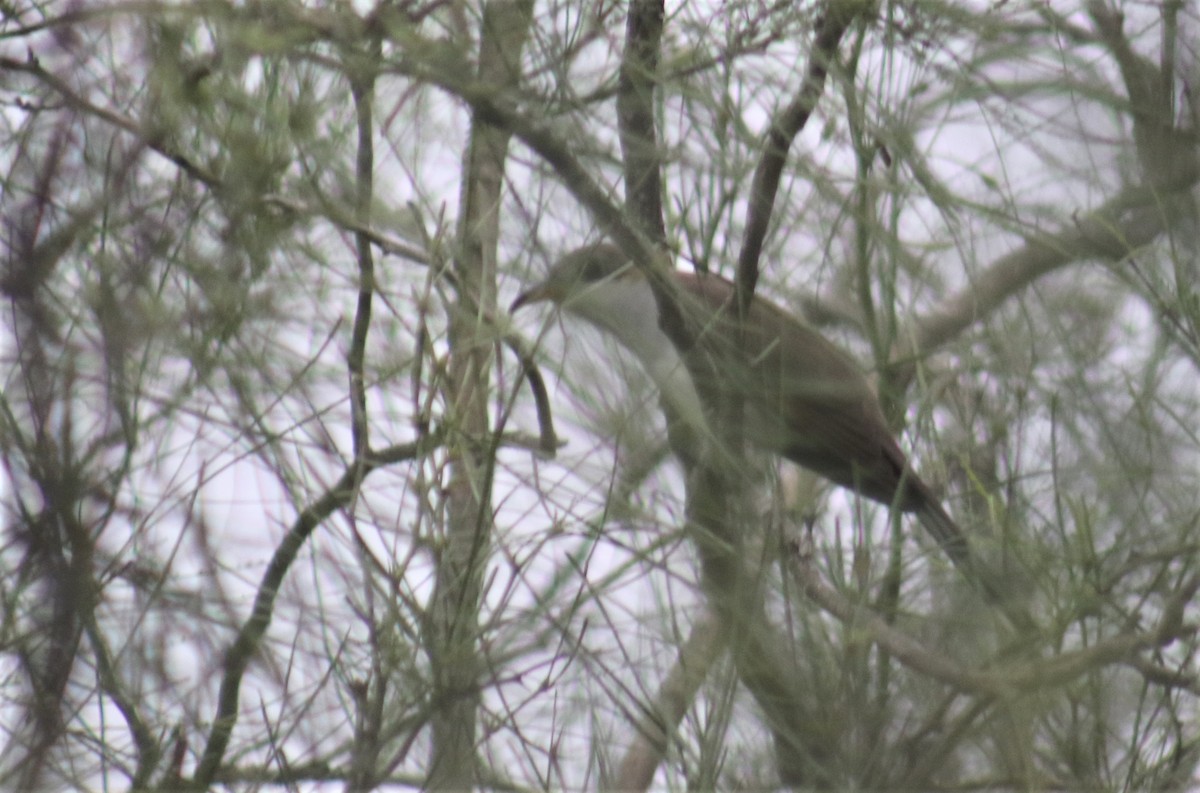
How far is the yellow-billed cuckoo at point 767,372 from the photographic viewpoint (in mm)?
1829

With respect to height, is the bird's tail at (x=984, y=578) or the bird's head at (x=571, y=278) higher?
the bird's head at (x=571, y=278)

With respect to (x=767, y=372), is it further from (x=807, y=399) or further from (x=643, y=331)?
(x=807, y=399)

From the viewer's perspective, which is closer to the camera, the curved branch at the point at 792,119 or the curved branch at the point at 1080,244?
the curved branch at the point at 792,119

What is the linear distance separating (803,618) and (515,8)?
750 mm

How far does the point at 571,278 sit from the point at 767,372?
0.92ft

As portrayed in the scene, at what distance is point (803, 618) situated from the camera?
67.4 inches

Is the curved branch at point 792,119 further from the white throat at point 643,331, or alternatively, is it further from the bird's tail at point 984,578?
the bird's tail at point 984,578

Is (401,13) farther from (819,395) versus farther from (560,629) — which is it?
(819,395)

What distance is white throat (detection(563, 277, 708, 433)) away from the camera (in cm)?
192

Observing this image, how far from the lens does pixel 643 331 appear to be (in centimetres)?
209

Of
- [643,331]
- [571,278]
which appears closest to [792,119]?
[571,278]

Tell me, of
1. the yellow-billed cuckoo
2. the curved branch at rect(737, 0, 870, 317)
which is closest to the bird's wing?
the yellow-billed cuckoo

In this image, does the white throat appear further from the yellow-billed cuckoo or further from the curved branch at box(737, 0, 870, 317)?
the curved branch at box(737, 0, 870, 317)

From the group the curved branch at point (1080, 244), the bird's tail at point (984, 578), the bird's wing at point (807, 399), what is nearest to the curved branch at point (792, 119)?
the bird's wing at point (807, 399)
